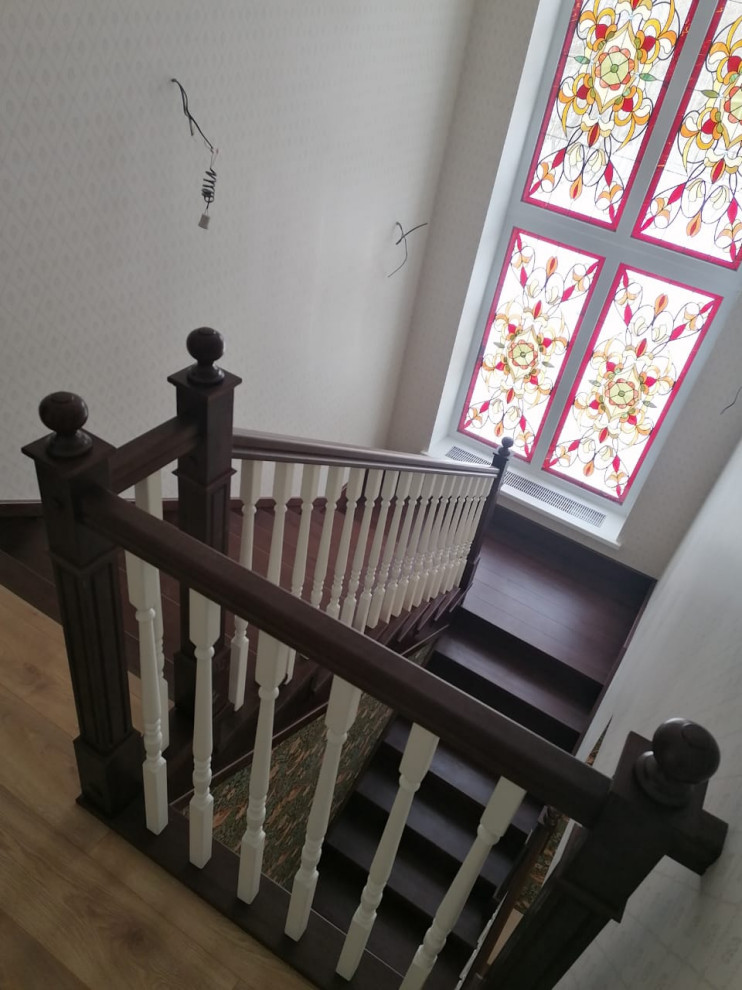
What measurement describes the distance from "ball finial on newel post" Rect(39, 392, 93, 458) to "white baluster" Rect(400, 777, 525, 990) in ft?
2.73

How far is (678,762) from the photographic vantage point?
837mm

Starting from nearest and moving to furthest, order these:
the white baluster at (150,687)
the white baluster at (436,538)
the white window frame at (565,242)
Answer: the white baluster at (150,687)
the white baluster at (436,538)
the white window frame at (565,242)

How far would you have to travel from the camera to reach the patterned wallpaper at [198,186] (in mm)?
2277

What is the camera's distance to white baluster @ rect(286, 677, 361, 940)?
44.2 inches

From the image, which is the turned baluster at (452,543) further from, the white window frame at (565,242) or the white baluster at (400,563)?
the white window frame at (565,242)

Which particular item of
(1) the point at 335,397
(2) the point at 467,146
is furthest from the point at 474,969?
(2) the point at 467,146

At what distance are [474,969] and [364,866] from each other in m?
1.10

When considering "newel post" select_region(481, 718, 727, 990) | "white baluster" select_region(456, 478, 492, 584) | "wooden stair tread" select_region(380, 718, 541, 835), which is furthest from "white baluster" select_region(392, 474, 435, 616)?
"newel post" select_region(481, 718, 727, 990)

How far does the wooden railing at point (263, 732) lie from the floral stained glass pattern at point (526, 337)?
3.60 meters

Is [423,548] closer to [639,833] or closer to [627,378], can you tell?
[639,833]

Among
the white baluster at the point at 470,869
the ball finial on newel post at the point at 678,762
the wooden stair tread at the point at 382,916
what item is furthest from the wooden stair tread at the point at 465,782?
the ball finial on newel post at the point at 678,762

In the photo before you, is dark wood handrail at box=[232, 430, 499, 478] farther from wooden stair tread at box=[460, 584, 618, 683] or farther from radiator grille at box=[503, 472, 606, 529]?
radiator grille at box=[503, 472, 606, 529]

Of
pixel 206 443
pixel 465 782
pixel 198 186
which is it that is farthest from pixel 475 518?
pixel 206 443

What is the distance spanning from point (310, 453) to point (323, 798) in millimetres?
872
